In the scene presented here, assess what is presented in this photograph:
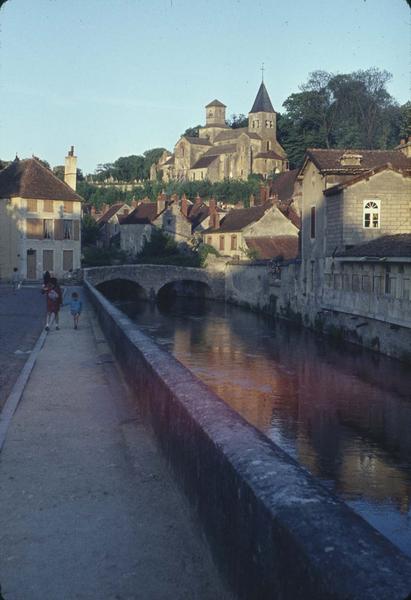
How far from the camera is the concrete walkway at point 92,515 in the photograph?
3969 millimetres

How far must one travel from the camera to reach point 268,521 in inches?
116

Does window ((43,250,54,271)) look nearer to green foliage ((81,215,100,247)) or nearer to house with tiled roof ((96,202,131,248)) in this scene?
green foliage ((81,215,100,247))

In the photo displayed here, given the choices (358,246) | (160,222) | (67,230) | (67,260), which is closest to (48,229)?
(67,230)

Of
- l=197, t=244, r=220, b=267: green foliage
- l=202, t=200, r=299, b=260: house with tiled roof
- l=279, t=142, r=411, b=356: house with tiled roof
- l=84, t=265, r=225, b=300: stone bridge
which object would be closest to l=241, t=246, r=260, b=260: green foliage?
l=202, t=200, r=299, b=260: house with tiled roof

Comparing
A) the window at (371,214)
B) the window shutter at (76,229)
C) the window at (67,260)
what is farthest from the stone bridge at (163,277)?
the window at (371,214)

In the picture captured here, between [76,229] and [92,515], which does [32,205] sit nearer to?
[76,229]

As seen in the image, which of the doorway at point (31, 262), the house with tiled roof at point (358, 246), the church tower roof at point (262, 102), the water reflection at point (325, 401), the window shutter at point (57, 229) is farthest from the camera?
the church tower roof at point (262, 102)

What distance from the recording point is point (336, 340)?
3244 centimetres

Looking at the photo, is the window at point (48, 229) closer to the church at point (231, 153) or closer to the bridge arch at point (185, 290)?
the bridge arch at point (185, 290)

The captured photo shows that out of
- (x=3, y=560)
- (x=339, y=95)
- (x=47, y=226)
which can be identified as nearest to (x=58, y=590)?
(x=3, y=560)

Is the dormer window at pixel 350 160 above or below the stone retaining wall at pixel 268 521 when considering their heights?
above

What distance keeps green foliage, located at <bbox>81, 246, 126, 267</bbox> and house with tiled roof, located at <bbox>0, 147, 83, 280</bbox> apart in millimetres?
5991

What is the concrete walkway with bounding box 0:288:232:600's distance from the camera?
3969 mm

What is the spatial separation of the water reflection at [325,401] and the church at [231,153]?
79190mm
